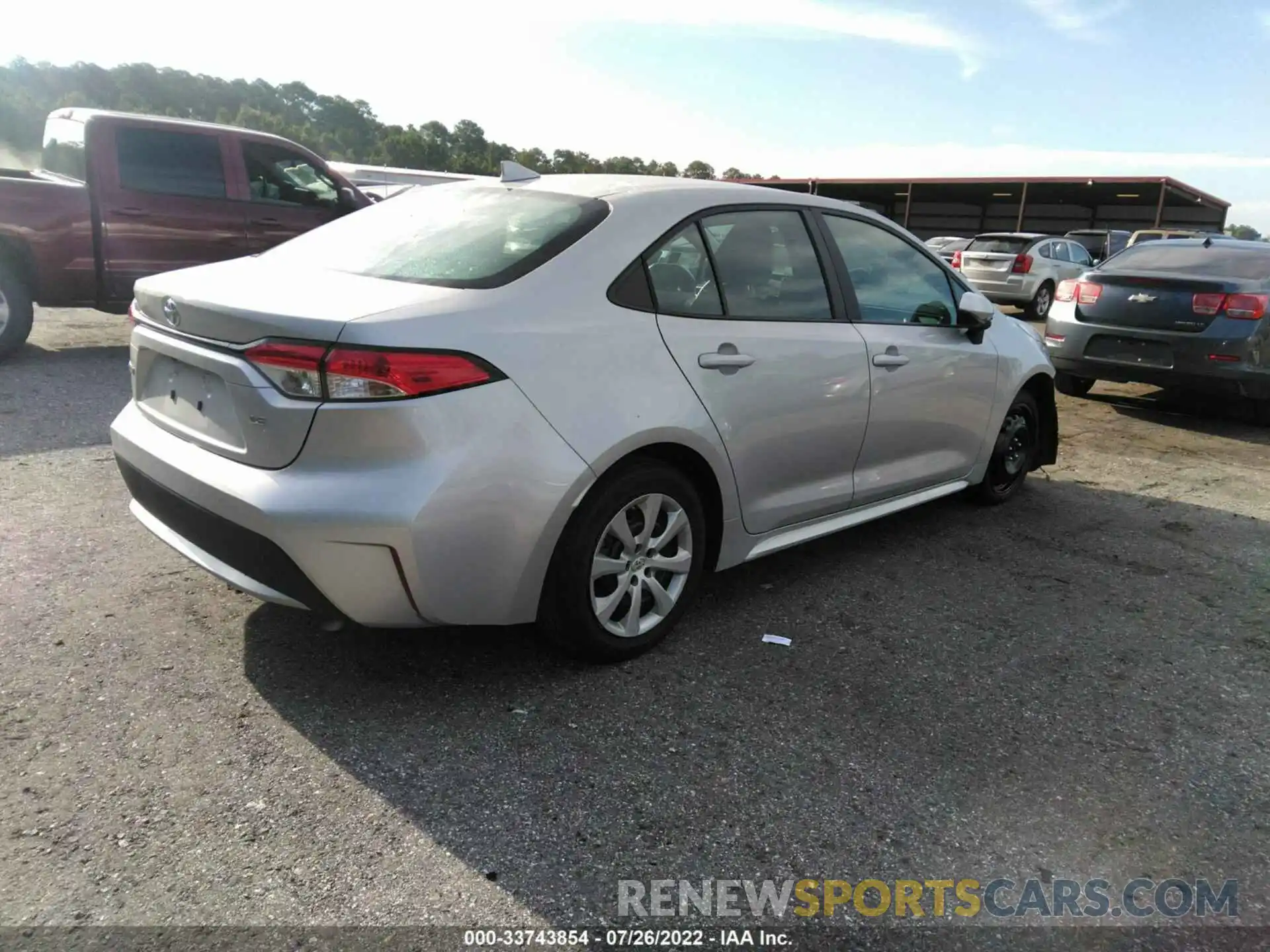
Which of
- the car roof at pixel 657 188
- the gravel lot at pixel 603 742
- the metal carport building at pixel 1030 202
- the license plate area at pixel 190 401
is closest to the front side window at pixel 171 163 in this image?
the gravel lot at pixel 603 742

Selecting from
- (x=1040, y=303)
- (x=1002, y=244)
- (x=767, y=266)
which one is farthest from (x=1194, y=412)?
(x=1002, y=244)

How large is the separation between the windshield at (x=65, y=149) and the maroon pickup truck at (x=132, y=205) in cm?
2

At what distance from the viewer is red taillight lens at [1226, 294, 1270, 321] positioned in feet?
23.0

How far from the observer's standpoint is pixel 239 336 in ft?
8.50

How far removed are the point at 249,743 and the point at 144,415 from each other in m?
1.20

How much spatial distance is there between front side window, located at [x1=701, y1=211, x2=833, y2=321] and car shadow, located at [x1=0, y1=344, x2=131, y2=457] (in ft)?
11.7

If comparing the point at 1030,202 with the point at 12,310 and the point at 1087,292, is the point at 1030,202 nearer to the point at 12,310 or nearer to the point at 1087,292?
the point at 1087,292

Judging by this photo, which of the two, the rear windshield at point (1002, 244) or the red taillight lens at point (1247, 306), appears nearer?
the red taillight lens at point (1247, 306)

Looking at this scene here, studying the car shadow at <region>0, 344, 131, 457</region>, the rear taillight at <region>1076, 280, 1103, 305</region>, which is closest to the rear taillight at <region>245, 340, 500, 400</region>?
the car shadow at <region>0, 344, 131, 457</region>

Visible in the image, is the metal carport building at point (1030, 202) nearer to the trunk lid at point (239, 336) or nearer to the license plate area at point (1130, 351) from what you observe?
the license plate area at point (1130, 351)

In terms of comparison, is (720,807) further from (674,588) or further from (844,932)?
(674,588)

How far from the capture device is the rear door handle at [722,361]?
3166 mm

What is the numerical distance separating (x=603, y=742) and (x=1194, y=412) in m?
7.84

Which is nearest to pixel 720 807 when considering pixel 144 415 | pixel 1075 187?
pixel 144 415
